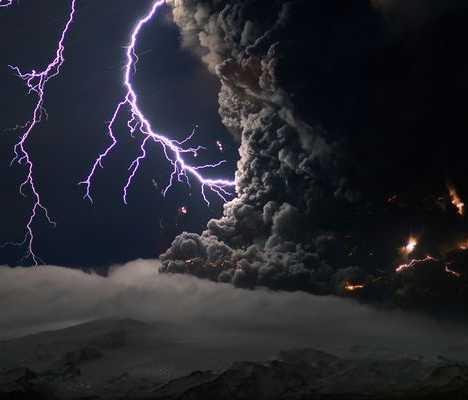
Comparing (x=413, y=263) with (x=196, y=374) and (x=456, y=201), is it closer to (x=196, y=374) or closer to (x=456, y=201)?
(x=456, y=201)

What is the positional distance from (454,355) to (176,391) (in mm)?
18497

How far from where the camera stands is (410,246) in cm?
4600

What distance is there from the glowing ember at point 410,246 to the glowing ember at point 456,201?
374 cm

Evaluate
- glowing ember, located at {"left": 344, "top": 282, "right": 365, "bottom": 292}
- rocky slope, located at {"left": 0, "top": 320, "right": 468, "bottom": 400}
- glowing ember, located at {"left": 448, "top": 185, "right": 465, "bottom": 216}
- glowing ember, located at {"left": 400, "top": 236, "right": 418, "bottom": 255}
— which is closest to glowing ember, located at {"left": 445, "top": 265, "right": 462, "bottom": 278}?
glowing ember, located at {"left": 400, "top": 236, "right": 418, "bottom": 255}

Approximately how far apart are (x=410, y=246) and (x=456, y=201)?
15.1 feet

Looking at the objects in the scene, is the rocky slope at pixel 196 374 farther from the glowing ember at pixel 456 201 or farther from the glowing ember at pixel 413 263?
the glowing ember at pixel 456 201

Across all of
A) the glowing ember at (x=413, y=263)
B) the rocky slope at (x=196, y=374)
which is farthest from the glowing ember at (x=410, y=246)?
the rocky slope at (x=196, y=374)

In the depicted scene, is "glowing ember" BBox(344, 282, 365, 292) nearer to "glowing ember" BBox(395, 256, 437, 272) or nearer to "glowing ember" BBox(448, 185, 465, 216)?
"glowing ember" BBox(395, 256, 437, 272)

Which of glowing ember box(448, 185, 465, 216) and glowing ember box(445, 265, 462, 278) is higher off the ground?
glowing ember box(448, 185, 465, 216)

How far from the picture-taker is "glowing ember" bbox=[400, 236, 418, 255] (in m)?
45.8

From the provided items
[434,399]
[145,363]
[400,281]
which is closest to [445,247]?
[400,281]

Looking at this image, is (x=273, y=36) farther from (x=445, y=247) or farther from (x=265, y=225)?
(x=445, y=247)

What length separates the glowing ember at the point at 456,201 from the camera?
44.9 metres

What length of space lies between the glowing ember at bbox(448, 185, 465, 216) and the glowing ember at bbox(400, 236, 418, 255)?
3741 millimetres
